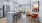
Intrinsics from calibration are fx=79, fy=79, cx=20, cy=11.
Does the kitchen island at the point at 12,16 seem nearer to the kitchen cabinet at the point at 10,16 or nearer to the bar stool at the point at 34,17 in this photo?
the kitchen cabinet at the point at 10,16

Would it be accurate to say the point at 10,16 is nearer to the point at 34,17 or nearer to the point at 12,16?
the point at 12,16

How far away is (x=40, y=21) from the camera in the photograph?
151cm

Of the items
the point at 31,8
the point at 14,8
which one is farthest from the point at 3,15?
the point at 31,8

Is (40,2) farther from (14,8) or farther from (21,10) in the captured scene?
(14,8)

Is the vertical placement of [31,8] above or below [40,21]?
above

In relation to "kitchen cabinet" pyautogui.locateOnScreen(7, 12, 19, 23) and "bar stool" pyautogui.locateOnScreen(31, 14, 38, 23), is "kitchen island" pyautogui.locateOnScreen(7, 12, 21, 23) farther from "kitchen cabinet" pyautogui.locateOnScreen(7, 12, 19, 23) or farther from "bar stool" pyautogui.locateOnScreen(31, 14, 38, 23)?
"bar stool" pyautogui.locateOnScreen(31, 14, 38, 23)

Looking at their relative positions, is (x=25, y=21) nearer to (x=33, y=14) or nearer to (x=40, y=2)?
(x=33, y=14)

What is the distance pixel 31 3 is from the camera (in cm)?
154

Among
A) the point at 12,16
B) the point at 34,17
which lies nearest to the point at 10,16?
the point at 12,16

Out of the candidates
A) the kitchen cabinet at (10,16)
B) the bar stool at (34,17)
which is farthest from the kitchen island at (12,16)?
the bar stool at (34,17)

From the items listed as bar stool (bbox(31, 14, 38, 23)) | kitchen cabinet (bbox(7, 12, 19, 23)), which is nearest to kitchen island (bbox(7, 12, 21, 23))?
kitchen cabinet (bbox(7, 12, 19, 23))

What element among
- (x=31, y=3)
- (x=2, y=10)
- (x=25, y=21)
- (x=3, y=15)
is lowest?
(x=25, y=21)

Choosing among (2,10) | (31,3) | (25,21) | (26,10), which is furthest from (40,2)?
(2,10)

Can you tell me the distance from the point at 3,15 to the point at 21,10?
1.23 ft
